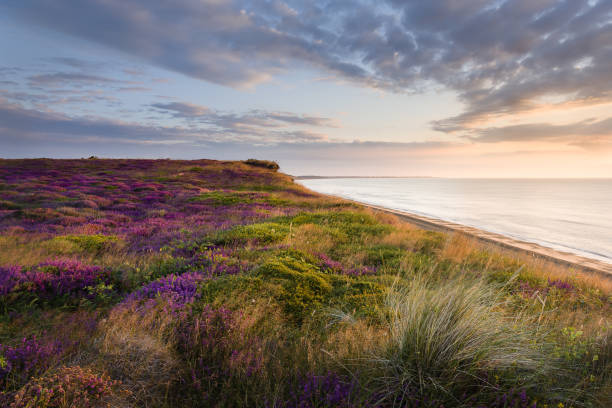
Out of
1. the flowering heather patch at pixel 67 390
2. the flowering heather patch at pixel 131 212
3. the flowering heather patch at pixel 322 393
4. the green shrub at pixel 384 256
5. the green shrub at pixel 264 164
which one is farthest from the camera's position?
the green shrub at pixel 264 164

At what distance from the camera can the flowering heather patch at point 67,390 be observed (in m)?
2.50

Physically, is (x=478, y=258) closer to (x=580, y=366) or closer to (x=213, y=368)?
(x=580, y=366)

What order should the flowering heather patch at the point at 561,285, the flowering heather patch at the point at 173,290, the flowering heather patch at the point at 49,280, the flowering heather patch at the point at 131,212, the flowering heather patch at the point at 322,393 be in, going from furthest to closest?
the flowering heather patch at the point at 131,212 → the flowering heather patch at the point at 561,285 → the flowering heather patch at the point at 49,280 → the flowering heather patch at the point at 173,290 → the flowering heather patch at the point at 322,393

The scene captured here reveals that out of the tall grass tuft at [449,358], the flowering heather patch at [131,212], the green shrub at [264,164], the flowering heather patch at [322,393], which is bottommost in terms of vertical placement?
the flowering heather patch at [131,212]

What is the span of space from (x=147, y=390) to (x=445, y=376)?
2.97 meters

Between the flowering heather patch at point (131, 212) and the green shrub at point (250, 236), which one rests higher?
the green shrub at point (250, 236)

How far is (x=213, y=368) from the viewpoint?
10.9 ft

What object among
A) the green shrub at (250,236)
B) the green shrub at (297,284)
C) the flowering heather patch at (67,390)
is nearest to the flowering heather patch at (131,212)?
the green shrub at (250,236)

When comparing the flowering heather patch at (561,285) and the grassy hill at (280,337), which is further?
the flowering heather patch at (561,285)

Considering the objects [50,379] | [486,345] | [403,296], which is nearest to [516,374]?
[486,345]

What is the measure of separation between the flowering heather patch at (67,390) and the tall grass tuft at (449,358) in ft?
8.50

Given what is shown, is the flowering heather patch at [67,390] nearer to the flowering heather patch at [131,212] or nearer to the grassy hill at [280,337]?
the grassy hill at [280,337]

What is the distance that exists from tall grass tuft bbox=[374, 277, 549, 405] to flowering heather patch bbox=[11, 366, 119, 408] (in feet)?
8.50

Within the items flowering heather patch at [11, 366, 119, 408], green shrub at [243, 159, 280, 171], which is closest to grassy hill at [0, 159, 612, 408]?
flowering heather patch at [11, 366, 119, 408]
